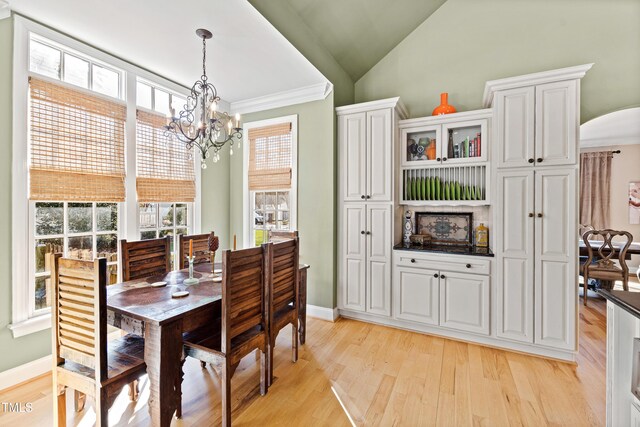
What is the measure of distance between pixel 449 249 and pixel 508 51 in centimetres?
241

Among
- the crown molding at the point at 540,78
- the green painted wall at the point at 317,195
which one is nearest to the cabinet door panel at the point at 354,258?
the green painted wall at the point at 317,195

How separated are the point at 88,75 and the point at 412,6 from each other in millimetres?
3557

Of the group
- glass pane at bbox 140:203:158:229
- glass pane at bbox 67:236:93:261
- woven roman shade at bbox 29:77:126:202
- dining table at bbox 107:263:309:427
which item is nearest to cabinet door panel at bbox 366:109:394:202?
dining table at bbox 107:263:309:427

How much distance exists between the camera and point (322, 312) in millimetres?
3385

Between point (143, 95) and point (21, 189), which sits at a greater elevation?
point (143, 95)

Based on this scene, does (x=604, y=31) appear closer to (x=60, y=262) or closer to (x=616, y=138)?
(x=616, y=138)

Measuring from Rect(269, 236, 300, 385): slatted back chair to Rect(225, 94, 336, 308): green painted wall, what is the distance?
966mm

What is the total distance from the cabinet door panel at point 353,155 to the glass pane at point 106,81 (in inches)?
95.4

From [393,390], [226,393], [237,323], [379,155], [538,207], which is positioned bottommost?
[393,390]

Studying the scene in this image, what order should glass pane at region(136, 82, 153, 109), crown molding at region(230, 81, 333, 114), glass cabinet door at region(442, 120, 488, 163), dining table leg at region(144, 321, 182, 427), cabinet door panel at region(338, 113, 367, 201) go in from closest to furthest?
dining table leg at region(144, 321, 182, 427) → glass cabinet door at region(442, 120, 488, 163) → glass pane at region(136, 82, 153, 109) → cabinet door panel at region(338, 113, 367, 201) → crown molding at region(230, 81, 333, 114)

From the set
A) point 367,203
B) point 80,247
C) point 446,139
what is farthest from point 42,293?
point 446,139

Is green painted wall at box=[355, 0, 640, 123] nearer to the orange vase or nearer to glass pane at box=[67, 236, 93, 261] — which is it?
the orange vase

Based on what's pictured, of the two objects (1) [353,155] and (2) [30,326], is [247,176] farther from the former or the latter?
(2) [30,326]

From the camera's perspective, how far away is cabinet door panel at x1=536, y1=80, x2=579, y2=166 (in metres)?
2.40
